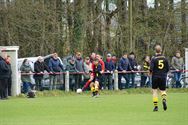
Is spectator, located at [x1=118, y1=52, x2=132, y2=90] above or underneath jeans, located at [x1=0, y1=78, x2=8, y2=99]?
above

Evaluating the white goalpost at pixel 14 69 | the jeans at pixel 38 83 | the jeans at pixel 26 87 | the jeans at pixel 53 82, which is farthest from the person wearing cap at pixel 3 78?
the jeans at pixel 53 82

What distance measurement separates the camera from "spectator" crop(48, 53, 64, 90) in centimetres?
3394

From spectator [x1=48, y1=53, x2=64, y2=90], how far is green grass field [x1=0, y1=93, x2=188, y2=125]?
23.1 ft

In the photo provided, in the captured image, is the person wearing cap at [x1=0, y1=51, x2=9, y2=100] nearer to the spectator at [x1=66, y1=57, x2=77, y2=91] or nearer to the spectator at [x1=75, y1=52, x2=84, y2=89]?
the spectator at [x1=66, y1=57, x2=77, y2=91]

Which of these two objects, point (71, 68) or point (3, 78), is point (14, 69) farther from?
point (71, 68)

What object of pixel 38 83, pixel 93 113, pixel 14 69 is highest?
pixel 14 69

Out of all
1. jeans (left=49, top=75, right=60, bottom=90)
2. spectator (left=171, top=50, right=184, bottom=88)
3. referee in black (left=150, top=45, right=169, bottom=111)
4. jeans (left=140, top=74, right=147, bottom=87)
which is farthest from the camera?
spectator (left=171, top=50, right=184, bottom=88)

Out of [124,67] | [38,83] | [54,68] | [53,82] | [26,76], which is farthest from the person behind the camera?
[124,67]

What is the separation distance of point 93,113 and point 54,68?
13.3m

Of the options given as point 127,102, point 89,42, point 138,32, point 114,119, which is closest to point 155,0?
point 138,32

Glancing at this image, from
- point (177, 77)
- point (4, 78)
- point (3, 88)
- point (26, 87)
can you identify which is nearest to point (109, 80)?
point (177, 77)

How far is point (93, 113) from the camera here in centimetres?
2106

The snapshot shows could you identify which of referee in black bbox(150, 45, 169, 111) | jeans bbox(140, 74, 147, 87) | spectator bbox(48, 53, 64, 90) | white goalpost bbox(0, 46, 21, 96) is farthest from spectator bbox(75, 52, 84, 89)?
referee in black bbox(150, 45, 169, 111)

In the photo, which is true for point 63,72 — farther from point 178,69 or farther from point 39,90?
point 178,69
